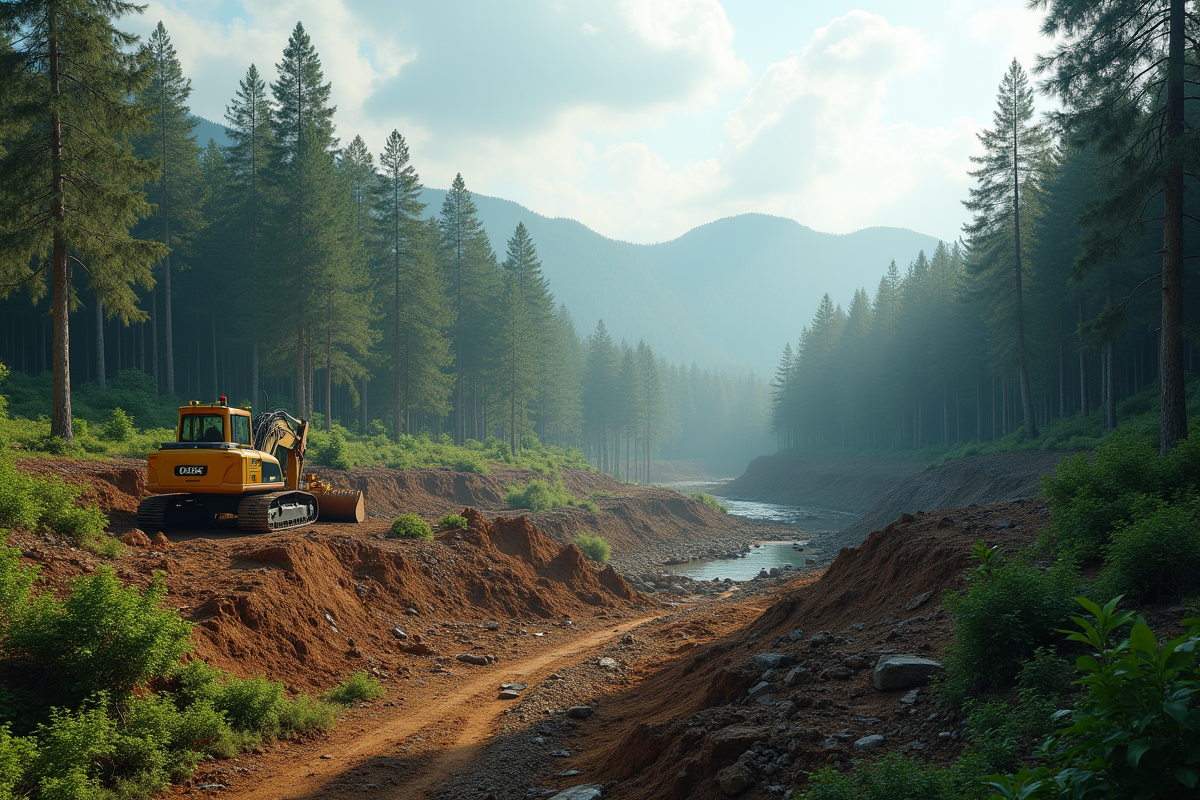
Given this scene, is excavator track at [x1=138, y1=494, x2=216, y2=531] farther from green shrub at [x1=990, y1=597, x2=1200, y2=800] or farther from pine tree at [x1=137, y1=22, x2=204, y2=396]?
pine tree at [x1=137, y1=22, x2=204, y2=396]

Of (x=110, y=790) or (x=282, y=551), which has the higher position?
(x=282, y=551)

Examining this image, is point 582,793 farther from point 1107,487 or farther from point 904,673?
point 1107,487

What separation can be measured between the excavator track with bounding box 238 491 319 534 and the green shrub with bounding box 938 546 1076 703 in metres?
14.8

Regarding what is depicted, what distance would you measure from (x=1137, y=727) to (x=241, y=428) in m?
17.0

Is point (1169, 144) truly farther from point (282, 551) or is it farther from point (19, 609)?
point (19, 609)

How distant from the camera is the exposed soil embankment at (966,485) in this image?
27.3 meters

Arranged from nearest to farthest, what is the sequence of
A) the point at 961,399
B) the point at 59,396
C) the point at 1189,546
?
1. the point at 1189,546
2. the point at 59,396
3. the point at 961,399

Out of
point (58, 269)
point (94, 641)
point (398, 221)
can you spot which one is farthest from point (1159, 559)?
point (398, 221)

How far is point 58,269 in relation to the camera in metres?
19.3

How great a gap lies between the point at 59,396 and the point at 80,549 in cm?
1045

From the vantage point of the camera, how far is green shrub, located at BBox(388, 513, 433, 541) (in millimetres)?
18625

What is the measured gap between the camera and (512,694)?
1192 cm

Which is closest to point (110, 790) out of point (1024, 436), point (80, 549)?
point (80, 549)

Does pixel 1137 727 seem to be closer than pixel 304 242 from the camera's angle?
Yes
